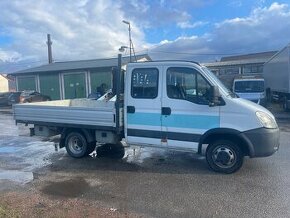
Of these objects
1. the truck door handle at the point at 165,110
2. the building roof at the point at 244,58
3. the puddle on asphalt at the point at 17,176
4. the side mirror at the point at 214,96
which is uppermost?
the building roof at the point at 244,58

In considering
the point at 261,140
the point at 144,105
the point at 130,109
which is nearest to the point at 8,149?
the point at 130,109

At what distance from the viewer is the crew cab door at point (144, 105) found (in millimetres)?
7082

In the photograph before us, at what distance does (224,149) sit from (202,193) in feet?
4.46

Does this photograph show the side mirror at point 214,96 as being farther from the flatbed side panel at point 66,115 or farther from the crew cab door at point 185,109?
the flatbed side panel at point 66,115

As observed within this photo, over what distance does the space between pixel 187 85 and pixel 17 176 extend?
4228 millimetres

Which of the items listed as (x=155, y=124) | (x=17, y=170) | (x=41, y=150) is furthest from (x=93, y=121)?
(x=41, y=150)

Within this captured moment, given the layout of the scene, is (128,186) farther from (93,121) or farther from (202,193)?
(93,121)

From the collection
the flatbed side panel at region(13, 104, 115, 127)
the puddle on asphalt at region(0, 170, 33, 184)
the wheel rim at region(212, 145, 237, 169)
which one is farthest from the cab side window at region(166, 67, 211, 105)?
the puddle on asphalt at region(0, 170, 33, 184)

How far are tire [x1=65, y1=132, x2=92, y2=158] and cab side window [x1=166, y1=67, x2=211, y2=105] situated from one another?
283cm

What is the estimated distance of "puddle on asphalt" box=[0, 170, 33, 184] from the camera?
6793 millimetres

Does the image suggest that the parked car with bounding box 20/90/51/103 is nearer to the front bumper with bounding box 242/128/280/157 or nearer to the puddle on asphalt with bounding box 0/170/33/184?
the puddle on asphalt with bounding box 0/170/33/184

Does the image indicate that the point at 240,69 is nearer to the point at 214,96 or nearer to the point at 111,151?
the point at 111,151

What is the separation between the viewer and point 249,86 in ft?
59.7

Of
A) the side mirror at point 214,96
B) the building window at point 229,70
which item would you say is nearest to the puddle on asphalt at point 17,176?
the side mirror at point 214,96
